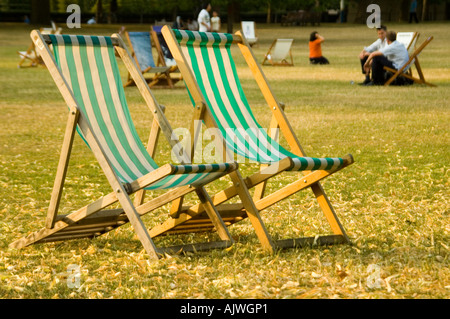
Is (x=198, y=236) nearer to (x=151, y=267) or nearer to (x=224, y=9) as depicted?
(x=151, y=267)

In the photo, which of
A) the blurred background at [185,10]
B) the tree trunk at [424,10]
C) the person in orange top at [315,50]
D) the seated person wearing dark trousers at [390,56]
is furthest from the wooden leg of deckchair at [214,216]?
the tree trunk at [424,10]

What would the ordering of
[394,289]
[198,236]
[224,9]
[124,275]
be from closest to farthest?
1. [394,289]
2. [124,275]
3. [198,236]
4. [224,9]

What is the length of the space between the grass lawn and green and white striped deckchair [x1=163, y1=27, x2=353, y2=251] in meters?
0.31

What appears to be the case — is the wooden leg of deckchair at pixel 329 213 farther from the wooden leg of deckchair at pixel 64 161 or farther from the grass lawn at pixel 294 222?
the wooden leg of deckchair at pixel 64 161

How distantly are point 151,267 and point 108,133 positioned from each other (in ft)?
2.86

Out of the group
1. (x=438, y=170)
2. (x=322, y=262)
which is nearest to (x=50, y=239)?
(x=322, y=262)

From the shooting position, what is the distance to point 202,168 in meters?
4.10

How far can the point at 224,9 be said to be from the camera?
57312 millimetres

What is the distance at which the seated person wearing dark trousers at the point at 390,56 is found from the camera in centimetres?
1431

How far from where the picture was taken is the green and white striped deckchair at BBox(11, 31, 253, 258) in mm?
4203

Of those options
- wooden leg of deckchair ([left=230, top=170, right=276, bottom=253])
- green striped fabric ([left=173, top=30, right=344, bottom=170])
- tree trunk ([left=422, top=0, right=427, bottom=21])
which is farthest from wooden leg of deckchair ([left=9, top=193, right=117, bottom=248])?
tree trunk ([left=422, top=0, right=427, bottom=21])

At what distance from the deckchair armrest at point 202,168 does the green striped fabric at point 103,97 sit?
0.48ft

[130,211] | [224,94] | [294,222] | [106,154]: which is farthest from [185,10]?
[130,211]

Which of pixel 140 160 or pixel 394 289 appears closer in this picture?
pixel 394 289
